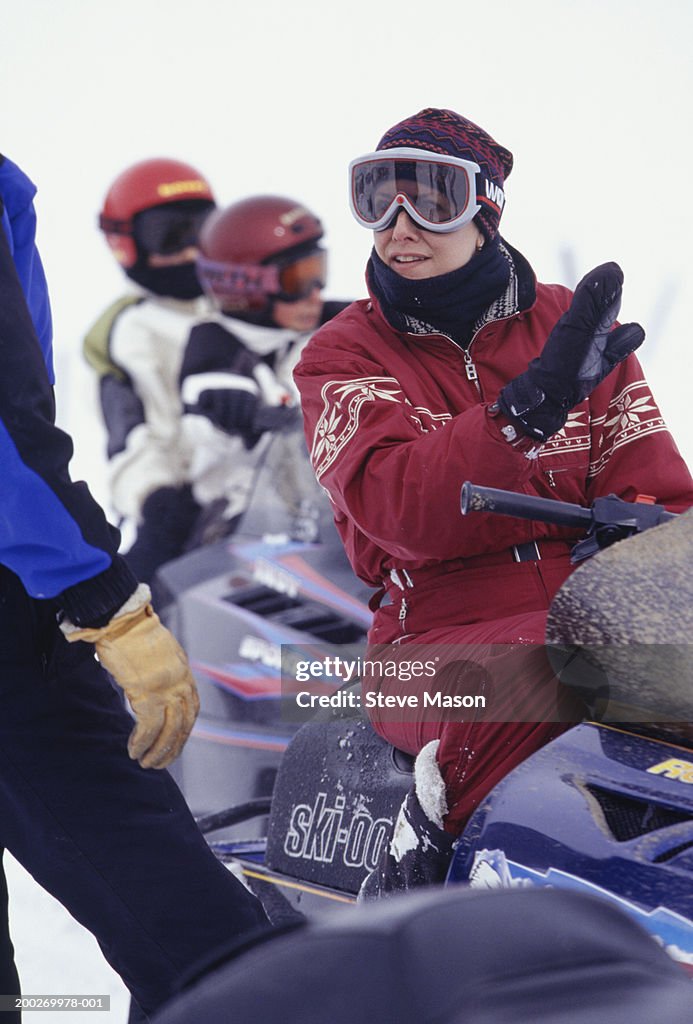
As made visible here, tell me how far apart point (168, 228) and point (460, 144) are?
422 cm

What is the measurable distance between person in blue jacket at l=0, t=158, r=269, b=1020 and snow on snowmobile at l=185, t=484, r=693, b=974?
50 cm

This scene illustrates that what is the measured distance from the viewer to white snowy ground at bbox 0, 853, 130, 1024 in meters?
2.71

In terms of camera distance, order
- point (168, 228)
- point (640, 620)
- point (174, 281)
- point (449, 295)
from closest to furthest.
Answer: point (640, 620) → point (449, 295) → point (174, 281) → point (168, 228)

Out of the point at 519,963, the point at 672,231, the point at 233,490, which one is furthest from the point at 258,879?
the point at 672,231

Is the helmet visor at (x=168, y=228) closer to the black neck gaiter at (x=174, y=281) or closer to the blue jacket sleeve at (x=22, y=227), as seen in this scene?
the black neck gaiter at (x=174, y=281)

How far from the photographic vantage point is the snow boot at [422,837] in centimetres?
173

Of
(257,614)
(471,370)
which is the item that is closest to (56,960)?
(257,614)

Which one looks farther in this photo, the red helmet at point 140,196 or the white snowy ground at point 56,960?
the red helmet at point 140,196

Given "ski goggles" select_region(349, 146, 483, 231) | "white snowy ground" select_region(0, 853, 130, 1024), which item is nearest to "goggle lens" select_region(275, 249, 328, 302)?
"white snowy ground" select_region(0, 853, 130, 1024)

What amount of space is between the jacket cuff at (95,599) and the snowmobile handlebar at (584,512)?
1.66ft

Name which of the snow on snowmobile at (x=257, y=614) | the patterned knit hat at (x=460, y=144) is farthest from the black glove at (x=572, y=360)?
the snow on snowmobile at (x=257, y=614)

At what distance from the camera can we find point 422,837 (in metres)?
1.74

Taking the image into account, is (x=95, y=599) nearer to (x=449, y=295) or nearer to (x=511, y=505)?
(x=511, y=505)

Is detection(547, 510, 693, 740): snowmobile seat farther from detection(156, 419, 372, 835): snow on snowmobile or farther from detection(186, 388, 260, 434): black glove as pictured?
detection(186, 388, 260, 434): black glove
